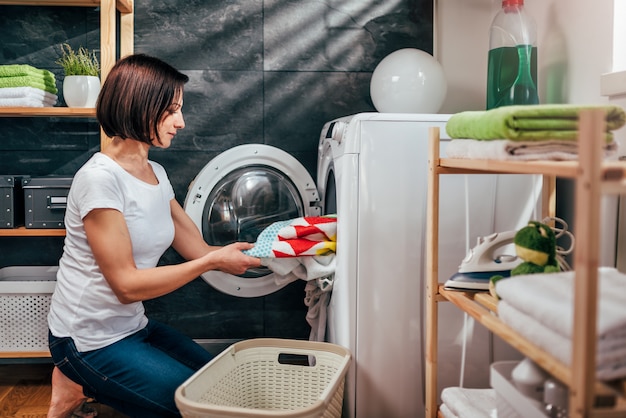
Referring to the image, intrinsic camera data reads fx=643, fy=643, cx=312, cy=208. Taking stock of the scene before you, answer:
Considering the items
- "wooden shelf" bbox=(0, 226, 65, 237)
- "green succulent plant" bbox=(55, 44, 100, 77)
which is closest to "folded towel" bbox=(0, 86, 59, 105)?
"green succulent plant" bbox=(55, 44, 100, 77)

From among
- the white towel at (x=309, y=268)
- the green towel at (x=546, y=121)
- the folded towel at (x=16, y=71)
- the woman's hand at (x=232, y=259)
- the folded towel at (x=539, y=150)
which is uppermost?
the folded towel at (x=16, y=71)

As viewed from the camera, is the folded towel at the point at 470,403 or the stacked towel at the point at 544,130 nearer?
the stacked towel at the point at 544,130

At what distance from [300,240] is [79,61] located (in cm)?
118

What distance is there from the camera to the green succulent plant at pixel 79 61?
7.37ft

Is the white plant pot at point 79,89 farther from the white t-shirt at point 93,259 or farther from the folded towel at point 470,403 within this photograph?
the folded towel at point 470,403

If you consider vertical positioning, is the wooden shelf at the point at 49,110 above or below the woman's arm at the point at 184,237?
above

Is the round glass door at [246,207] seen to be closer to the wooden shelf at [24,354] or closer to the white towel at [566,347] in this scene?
the wooden shelf at [24,354]

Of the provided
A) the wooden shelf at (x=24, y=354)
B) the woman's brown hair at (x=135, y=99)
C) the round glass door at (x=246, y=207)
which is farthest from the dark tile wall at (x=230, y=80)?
the woman's brown hair at (x=135, y=99)

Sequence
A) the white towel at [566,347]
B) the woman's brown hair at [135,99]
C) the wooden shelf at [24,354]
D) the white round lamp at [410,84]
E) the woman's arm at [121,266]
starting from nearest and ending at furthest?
the white towel at [566,347] → the woman's arm at [121,266] → the woman's brown hair at [135,99] → the white round lamp at [410,84] → the wooden shelf at [24,354]

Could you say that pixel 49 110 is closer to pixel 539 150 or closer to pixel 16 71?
pixel 16 71

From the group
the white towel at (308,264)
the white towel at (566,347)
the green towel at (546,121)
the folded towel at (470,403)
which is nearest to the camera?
the white towel at (566,347)

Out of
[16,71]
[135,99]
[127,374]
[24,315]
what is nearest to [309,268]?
[127,374]

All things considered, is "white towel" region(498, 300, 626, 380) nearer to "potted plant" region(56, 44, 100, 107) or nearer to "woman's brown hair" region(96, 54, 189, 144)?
"woman's brown hair" region(96, 54, 189, 144)

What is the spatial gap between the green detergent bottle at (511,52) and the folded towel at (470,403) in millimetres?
844
